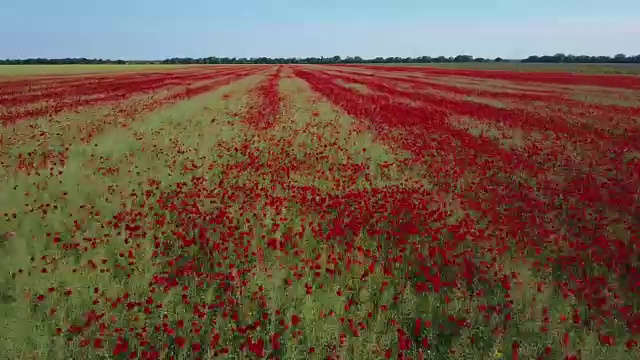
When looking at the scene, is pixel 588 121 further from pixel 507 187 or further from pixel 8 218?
pixel 8 218

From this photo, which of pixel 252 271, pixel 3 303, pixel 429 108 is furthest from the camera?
pixel 429 108

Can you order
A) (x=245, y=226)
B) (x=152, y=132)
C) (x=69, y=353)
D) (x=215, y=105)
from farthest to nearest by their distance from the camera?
(x=215, y=105) → (x=152, y=132) → (x=245, y=226) → (x=69, y=353)

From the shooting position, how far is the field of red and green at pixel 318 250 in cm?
362

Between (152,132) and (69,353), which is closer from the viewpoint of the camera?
(69,353)

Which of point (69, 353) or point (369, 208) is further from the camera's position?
point (369, 208)

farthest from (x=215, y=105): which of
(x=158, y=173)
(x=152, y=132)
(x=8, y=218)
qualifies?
(x=8, y=218)

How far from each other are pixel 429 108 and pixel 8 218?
16900mm

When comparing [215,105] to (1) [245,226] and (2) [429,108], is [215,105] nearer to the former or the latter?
(2) [429,108]

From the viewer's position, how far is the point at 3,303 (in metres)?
4.04

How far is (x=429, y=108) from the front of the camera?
19.6m

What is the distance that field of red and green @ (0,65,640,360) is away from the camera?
3.62 meters

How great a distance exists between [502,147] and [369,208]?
6764mm

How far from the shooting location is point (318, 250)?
17.7ft

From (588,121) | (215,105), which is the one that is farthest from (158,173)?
(588,121)
